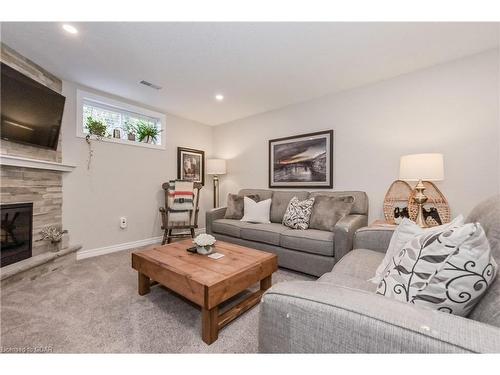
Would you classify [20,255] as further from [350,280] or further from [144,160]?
[350,280]

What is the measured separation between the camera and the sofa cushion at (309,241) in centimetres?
214

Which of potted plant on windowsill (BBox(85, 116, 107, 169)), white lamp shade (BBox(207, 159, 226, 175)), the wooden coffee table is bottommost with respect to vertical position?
the wooden coffee table

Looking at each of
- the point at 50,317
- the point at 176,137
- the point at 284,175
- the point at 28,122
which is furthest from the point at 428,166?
the point at 28,122

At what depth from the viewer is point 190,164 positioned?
4176 mm

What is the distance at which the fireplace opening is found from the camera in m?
2.09

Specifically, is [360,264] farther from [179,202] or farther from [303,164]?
[179,202]

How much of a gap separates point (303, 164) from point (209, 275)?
2363mm

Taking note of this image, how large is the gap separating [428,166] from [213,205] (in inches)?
136

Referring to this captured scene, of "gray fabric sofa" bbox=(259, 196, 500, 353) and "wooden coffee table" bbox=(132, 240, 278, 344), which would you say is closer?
"gray fabric sofa" bbox=(259, 196, 500, 353)

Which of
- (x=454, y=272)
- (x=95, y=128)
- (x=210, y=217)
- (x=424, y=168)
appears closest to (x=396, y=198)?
(x=424, y=168)

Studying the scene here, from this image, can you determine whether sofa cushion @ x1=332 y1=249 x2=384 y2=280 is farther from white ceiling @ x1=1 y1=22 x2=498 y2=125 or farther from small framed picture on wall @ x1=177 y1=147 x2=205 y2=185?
small framed picture on wall @ x1=177 y1=147 x2=205 y2=185

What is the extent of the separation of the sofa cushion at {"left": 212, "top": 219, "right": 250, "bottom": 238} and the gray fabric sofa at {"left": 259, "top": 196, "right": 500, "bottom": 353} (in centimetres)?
216

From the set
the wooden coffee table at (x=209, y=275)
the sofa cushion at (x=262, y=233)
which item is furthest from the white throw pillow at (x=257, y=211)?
the wooden coffee table at (x=209, y=275)

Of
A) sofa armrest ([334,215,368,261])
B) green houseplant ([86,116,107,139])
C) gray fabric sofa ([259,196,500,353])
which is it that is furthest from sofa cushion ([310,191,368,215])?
green houseplant ([86,116,107,139])
